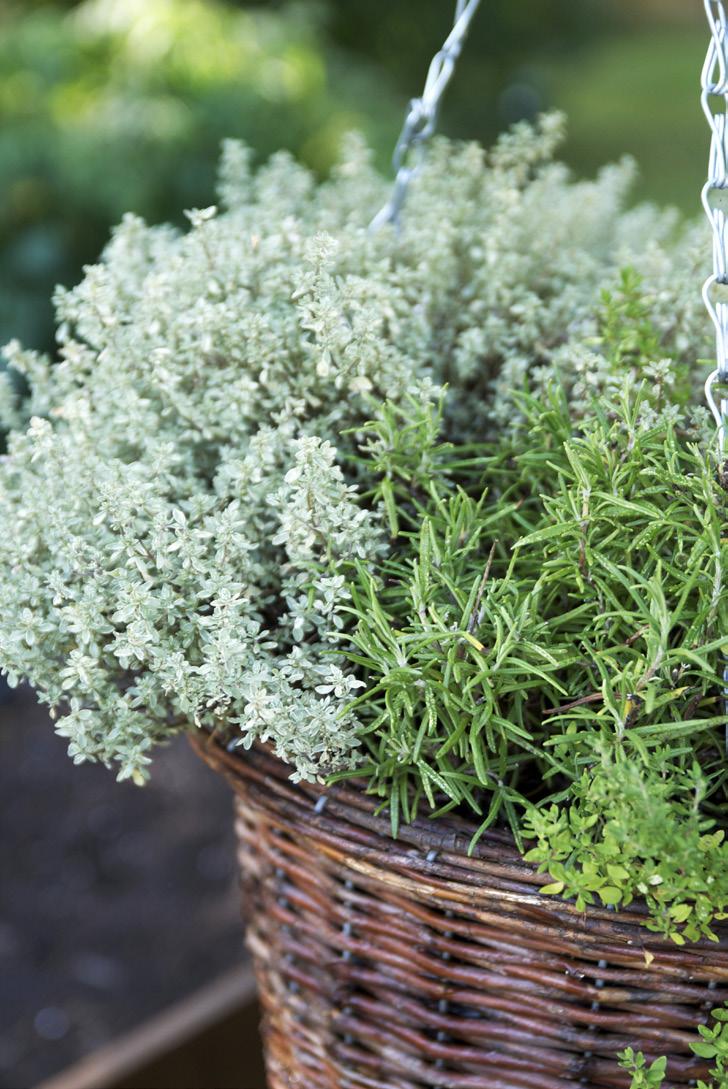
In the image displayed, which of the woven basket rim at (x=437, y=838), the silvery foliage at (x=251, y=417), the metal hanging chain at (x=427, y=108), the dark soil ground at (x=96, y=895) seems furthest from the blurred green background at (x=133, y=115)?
the woven basket rim at (x=437, y=838)

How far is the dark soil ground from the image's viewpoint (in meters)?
2.20

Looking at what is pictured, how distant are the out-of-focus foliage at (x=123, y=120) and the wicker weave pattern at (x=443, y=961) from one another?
83.0 inches

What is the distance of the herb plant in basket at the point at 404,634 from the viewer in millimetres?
735

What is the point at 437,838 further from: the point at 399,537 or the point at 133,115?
the point at 133,115

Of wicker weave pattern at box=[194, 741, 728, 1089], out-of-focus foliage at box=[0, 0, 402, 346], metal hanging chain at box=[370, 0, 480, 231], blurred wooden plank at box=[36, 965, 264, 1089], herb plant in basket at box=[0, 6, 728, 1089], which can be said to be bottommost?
blurred wooden plank at box=[36, 965, 264, 1089]

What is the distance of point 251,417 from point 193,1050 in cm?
104

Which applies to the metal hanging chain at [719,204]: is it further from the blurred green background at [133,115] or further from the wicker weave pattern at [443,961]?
the blurred green background at [133,115]

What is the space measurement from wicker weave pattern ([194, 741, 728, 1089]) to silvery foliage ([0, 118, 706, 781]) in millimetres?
77

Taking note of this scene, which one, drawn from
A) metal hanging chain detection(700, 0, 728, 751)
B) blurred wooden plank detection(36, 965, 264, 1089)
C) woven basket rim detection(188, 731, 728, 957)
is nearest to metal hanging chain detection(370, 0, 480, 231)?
metal hanging chain detection(700, 0, 728, 751)

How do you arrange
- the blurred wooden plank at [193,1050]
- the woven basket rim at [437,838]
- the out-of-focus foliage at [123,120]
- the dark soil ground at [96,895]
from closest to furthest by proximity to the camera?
the woven basket rim at [437,838]
the blurred wooden plank at [193,1050]
the dark soil ground at [96,895]
the out-of-focus foliage at [123,120]

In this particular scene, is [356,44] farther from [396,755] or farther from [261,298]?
[396,755]

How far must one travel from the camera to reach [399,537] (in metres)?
0.95

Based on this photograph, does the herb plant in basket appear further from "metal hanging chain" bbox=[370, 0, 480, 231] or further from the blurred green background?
the blurred green background

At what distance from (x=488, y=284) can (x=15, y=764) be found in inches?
80.7
